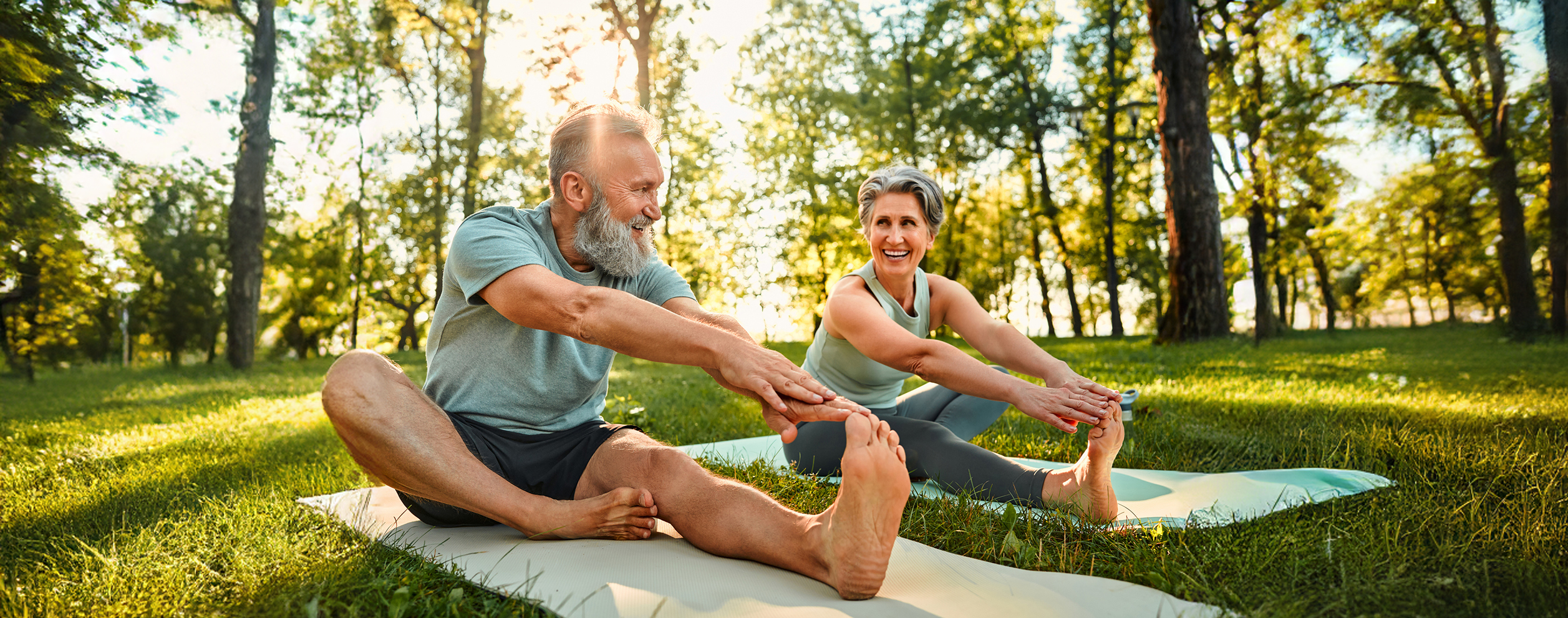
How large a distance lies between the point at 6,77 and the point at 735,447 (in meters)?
4.62

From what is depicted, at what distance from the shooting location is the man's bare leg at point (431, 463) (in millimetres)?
2082

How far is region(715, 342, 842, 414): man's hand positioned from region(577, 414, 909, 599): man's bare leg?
0.41 ft

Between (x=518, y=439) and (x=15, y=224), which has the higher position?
(x=15, y=224)

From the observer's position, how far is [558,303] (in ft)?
6.53

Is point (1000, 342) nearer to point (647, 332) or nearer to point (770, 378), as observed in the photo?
point (770, 378)

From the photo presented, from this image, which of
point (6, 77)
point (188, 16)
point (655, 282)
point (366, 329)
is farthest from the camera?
point (366, 329)

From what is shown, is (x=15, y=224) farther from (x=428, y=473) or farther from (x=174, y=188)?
(x=174, y=188)

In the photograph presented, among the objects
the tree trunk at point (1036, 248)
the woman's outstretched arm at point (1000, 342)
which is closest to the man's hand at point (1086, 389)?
the woman's outstretched arm at point (1000, 342)

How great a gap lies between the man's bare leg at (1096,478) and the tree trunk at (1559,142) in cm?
712

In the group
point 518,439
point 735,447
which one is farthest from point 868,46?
point 518,439

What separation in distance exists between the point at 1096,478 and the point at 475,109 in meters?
20.1

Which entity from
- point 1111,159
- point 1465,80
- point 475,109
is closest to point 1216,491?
point 1465,80

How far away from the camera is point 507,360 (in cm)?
242

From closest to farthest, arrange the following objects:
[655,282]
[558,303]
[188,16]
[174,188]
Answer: [558,303]
[655,282]
[188,16]
[174,188]
